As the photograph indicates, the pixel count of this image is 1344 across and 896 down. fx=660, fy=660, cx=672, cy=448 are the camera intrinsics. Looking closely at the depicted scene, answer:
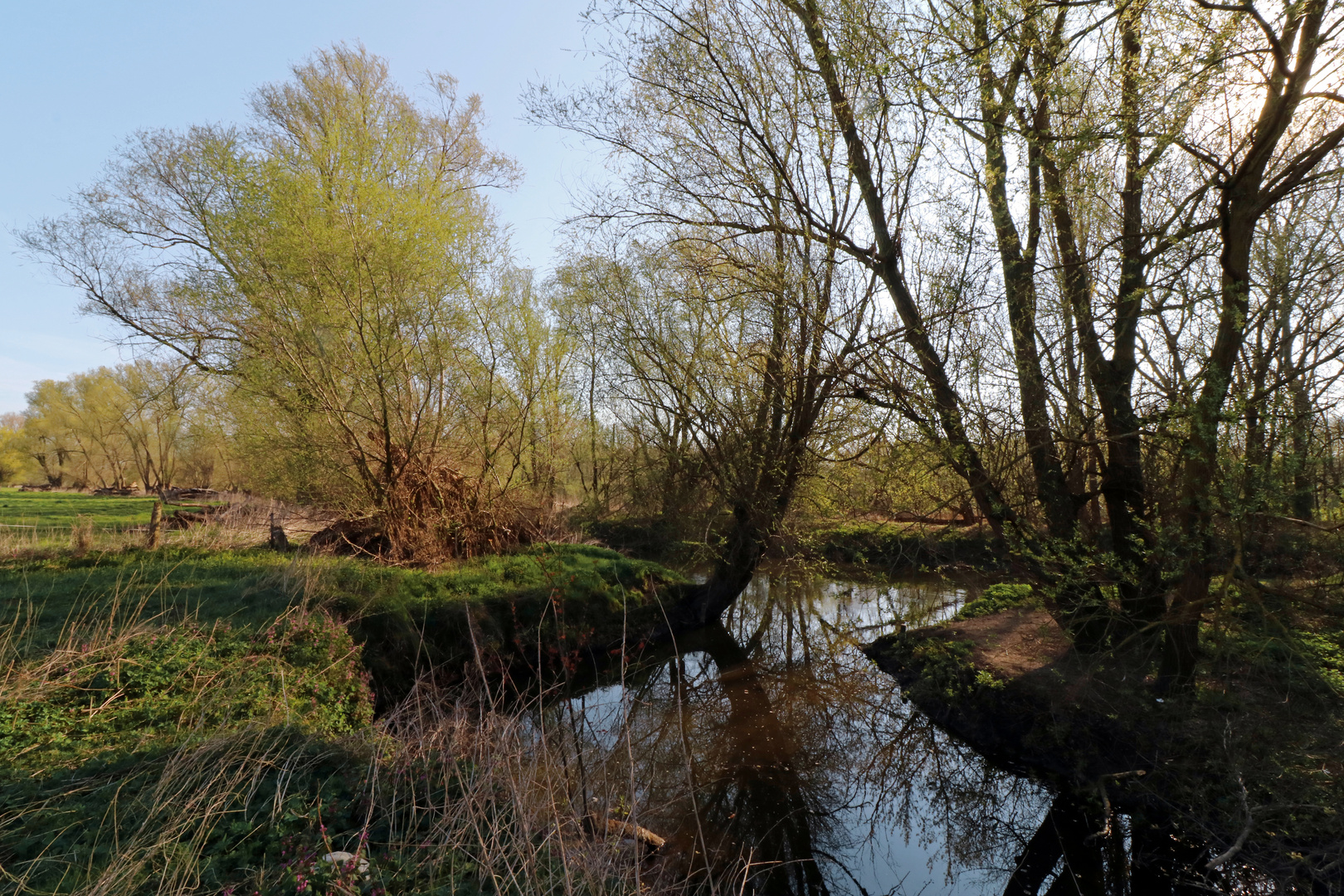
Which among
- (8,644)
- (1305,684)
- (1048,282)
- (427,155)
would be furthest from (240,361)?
(1305,684)

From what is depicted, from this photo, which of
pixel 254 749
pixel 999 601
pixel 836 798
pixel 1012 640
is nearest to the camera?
pixel 254 749

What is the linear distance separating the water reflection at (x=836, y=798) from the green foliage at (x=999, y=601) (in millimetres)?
1119

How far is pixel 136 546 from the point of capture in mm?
9445

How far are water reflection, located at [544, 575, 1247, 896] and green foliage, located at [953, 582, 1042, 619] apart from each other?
44.1 inches

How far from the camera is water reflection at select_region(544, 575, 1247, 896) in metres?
5.05

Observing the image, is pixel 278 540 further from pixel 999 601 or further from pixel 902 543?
pixel 999 601

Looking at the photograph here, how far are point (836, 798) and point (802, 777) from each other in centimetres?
46

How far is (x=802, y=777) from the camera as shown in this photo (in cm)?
665

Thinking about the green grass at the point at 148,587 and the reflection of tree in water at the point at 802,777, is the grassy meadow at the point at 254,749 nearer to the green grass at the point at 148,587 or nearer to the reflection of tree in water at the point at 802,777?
the green grass at the point at 148,587

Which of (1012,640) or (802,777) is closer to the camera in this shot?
(802,777)

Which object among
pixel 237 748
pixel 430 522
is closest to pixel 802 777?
pixel 237 748

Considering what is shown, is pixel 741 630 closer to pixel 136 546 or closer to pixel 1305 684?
pixel 1305 684

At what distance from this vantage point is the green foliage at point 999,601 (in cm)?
967

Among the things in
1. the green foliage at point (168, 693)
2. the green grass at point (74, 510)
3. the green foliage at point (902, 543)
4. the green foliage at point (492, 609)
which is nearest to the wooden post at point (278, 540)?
the green foliage at point (492, 609)
